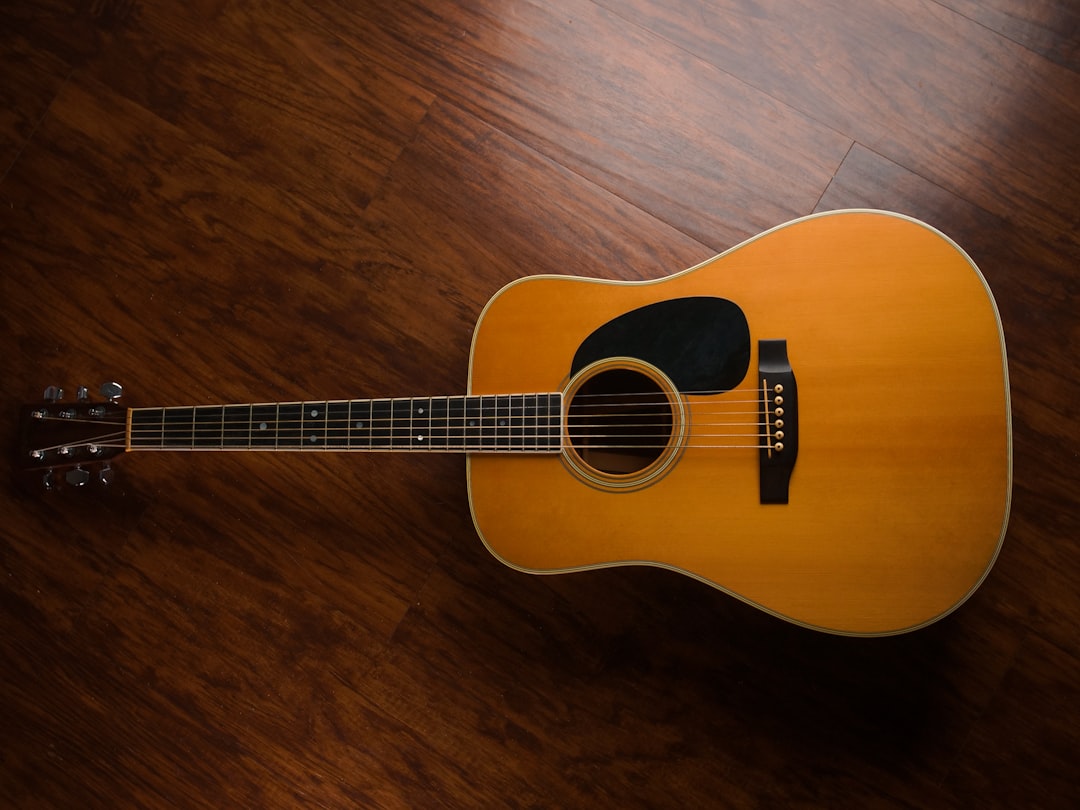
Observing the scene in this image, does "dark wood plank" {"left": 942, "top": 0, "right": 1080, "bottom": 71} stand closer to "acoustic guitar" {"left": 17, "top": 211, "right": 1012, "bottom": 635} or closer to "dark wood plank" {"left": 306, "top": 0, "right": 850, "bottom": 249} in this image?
"dark wood plank" {"left": 306, "top": 0, "right": 850, "bottom": 249}

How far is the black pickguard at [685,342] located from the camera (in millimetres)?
1304

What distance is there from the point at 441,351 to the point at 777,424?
0.73m

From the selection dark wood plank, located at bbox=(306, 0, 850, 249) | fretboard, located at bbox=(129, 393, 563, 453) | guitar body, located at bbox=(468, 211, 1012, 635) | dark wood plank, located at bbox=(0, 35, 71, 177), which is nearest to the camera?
guitar body, located at bbox=(468, 211, 1012, 635)

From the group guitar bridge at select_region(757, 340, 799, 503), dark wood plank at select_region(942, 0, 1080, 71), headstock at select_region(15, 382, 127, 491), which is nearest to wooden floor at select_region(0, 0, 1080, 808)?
dark wood plank at select_region(942, 0, 1080, 71)

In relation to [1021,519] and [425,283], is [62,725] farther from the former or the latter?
[1021,519]

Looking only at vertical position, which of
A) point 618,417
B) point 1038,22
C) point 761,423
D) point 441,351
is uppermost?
point 1038,22

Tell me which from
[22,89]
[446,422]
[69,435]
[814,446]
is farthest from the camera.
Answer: [22,89]

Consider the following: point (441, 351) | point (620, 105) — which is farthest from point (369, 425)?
point (620, 105)

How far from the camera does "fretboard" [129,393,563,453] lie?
136 cm

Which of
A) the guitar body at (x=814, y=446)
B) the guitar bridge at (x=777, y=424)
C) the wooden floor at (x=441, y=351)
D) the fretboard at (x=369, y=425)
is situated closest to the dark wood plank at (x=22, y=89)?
the wooden floor at (x=441, y=351)

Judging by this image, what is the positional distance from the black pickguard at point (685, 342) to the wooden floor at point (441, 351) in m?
0.30

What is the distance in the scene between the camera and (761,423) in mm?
1277

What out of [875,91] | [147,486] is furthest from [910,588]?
[147,486]

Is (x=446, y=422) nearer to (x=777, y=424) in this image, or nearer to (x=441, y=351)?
(x=441, y=351)
